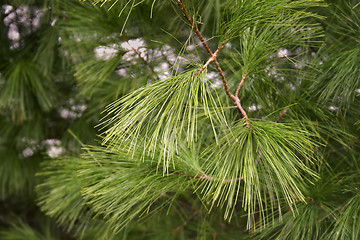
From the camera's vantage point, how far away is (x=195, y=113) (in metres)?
0.46

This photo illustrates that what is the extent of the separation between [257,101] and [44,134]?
849mm

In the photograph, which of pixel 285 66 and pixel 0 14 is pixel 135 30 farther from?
pixel 0 14

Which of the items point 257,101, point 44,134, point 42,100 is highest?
point 257,101

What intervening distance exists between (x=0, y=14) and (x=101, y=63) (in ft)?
1.71

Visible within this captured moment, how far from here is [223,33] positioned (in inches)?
18.0

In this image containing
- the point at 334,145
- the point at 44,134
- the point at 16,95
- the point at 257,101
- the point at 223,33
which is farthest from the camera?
the point at 44,134

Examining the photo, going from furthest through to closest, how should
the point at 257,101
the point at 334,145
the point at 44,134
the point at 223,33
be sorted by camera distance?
the point at 44,134, the point at 334,145, the point at 257,101, the point at 223,33

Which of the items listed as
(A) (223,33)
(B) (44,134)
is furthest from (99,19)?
(B) (44,134)

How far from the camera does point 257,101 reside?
2.06 ft

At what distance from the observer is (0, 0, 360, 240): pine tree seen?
0.44 metres

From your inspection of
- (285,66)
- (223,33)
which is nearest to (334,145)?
(285,66)

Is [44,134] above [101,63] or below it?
below

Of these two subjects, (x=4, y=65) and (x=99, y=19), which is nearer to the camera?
(x=99, y=19)

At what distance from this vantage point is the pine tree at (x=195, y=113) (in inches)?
17.3
